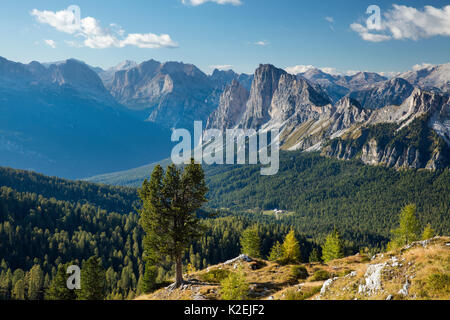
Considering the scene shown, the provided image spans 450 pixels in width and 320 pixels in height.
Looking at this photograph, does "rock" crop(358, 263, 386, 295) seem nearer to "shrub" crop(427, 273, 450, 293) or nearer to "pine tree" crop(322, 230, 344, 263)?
"shrub" crop(427, 273, 450, 293)

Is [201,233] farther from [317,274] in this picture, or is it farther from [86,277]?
[86,277]

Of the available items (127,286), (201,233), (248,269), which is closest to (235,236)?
(127,286)

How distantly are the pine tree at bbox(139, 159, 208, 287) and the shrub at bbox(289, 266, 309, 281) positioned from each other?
59.3ft

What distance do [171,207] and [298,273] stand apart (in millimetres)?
25226

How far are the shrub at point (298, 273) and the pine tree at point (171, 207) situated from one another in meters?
18.1

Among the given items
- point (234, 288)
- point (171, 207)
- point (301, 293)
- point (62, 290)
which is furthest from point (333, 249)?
point (62, 290)

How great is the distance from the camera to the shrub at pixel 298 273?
50.2 m

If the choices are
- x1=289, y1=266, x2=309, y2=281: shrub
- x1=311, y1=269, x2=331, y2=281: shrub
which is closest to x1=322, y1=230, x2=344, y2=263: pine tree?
x1=289, y1=266, x2=309, y2=281: shrub

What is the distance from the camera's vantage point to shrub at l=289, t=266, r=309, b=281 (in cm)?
5022

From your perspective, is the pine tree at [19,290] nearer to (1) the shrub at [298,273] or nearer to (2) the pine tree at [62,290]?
(2) the pine tree at [62,290]
